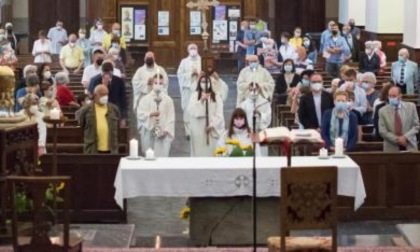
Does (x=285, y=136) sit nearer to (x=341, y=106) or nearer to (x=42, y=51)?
(x=341, y=106)

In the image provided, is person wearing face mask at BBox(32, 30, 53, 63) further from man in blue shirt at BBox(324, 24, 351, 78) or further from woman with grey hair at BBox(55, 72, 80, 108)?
woman with grey hair at BBox(55, 72, 80, 108)

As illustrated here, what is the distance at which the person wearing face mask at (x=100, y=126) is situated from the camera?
15.3 m

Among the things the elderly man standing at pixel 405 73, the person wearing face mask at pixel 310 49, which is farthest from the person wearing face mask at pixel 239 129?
the person wearing face mask at pixel 310 49

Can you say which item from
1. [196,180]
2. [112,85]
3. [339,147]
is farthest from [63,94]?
[339,147]

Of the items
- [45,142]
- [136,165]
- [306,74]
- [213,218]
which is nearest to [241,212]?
[213,218]

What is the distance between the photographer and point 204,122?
18.2 metres

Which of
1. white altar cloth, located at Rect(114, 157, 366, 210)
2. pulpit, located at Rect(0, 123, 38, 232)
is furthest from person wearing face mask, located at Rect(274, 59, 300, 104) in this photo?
pulpit, located at Rect(0, 123, 38, 232)

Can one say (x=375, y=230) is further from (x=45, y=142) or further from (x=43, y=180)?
(x=43, y=180)

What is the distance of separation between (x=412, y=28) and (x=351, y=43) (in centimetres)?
311

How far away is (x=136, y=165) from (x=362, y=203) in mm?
A: 2808

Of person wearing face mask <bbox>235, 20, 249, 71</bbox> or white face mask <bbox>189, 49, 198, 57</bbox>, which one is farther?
person wearing face mask <bbox>235, 20, 249, 71</bbox>

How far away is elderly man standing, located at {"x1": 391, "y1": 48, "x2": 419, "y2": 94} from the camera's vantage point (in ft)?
70.6

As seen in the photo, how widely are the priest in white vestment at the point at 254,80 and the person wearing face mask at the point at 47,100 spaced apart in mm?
4173

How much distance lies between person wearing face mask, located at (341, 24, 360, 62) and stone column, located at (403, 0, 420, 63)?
1.36m
